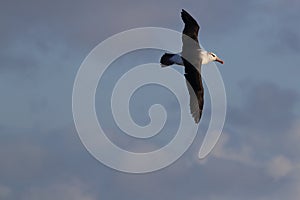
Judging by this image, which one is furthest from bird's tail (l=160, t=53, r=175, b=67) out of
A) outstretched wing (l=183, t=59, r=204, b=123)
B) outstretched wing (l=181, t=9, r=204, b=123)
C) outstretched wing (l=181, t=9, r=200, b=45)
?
outstretched wing (l=183, t=59, r=204, b=123)

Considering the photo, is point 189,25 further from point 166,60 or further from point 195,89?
point 195,89

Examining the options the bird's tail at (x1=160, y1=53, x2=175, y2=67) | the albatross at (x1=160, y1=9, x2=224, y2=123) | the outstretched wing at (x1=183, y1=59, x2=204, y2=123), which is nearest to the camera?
the bird's tail at (x1=160, y1=53, x2=175, y2=67)

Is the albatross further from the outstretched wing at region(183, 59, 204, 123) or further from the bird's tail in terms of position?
the bird's tail

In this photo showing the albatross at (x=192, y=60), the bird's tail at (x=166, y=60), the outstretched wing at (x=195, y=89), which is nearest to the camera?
the bird's tail at (x=166, y=60)

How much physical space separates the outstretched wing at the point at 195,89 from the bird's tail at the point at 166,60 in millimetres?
2413

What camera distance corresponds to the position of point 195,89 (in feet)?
255

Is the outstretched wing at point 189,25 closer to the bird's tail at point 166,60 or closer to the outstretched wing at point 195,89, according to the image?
the outstretched wing at point 195,89

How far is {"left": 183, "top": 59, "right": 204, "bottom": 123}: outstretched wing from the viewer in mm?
77312

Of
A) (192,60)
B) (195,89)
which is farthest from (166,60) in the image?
(195,89)

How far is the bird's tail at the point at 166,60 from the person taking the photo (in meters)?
74.6

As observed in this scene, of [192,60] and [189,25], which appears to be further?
[192,60]

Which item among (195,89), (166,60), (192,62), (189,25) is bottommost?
(166,60)

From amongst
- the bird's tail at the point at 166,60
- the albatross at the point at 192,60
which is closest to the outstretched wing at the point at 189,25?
the albatross at the point at 192,60

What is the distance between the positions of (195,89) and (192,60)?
5.96ft
